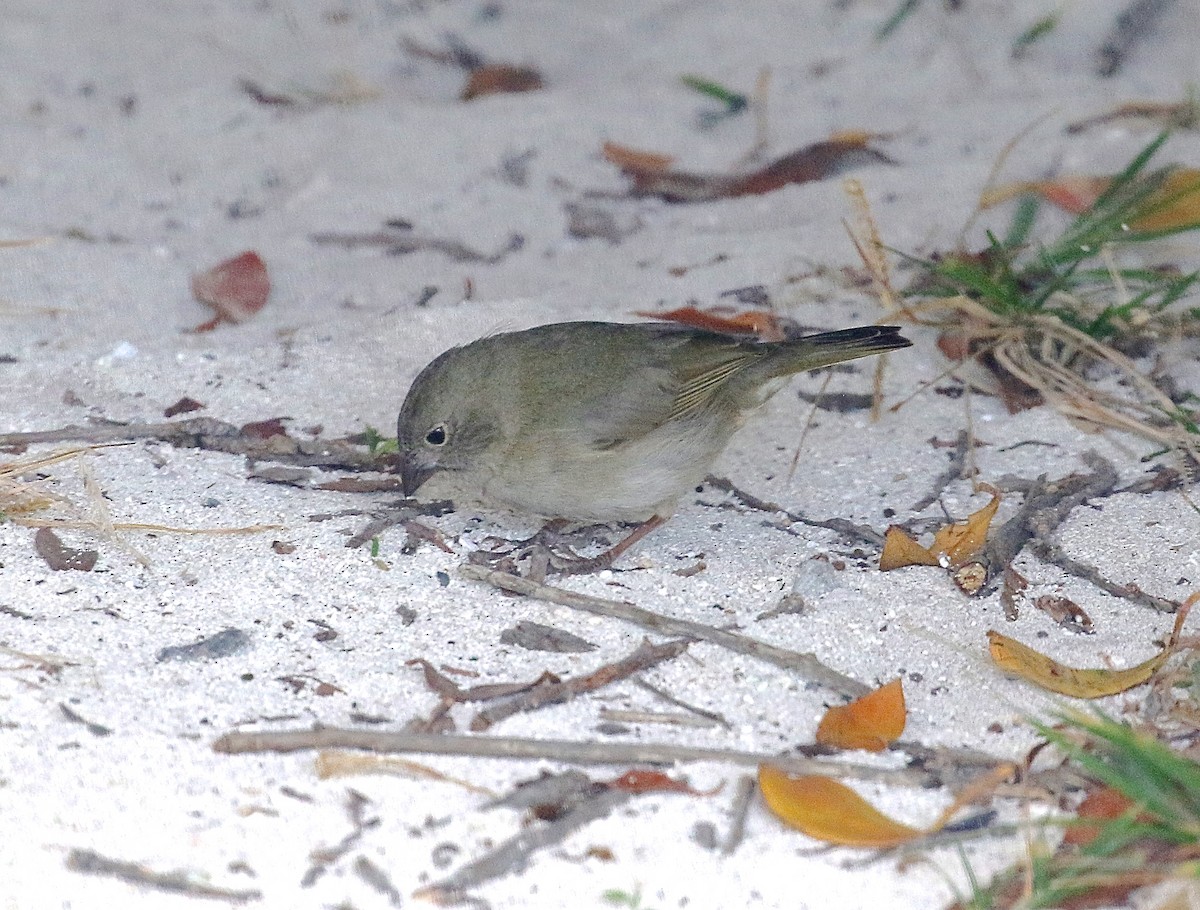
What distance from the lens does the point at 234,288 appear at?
5.80 m

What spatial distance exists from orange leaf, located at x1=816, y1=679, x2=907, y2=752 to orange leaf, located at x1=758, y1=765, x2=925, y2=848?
23 cm

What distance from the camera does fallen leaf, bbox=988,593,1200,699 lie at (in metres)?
3.42

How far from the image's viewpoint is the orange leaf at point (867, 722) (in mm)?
3246

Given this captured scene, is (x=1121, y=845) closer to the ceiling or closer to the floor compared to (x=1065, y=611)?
closer to the ceiling

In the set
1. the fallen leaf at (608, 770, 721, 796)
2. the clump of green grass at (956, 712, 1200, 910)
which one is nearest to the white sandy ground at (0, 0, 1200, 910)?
the fallen leaf at (608, 770, 721, 796)

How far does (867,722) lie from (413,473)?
1.71 m

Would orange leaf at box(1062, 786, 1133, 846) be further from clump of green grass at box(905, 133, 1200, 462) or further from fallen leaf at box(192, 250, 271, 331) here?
fallen leaf at box(192, 250, 271, 331)

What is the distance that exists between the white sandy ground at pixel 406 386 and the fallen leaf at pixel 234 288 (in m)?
0.12

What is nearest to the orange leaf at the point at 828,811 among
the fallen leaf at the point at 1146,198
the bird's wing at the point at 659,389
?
the bird's wing at the point at 659,389

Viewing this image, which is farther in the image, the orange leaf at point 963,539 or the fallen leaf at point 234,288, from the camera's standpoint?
the fallen leaf at point 234,288

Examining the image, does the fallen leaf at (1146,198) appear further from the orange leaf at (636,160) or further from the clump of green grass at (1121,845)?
the clump of green grass at (1121,845)

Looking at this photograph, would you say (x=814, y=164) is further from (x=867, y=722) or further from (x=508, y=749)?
(x=508, y=749)

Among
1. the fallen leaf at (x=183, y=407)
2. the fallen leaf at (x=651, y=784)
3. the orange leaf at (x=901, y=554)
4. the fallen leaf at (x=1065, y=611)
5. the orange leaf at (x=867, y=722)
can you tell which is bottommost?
the fallen leaf at (x=1065, y=611)

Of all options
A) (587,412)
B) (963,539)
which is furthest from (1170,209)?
(587,412)
